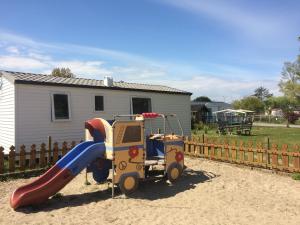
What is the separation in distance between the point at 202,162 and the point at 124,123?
4.93 metres

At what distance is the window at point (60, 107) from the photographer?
42.2ft

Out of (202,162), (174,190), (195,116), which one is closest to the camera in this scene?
(174,190)

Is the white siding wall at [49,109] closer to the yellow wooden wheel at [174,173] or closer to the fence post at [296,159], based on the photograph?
the yellow wooden wheel at [174,173]

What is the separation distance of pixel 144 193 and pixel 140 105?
8.75m

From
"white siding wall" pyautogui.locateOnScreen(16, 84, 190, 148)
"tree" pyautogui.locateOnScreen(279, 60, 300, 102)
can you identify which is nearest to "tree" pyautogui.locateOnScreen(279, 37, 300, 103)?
"tree" pyautogui.locateOnScreen(279, 60, 300, 102)

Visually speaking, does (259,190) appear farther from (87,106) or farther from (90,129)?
(87,106)

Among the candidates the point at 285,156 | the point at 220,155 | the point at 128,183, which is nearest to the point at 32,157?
the point at 128,183

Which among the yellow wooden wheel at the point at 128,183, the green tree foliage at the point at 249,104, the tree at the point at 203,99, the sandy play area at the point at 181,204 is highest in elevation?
the tree at the point at 203,99

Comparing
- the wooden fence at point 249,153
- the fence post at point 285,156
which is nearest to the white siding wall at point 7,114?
the wooden fence at point 249,153

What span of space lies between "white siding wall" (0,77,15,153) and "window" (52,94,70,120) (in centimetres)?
155

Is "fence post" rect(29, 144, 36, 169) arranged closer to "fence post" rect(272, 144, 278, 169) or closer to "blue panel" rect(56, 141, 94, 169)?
"blue panel" rect(56, 141, 94, 169)

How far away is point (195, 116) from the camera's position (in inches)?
1582

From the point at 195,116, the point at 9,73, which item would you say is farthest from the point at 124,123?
the point at 195,116

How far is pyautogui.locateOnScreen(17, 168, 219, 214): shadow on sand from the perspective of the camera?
6.89m
